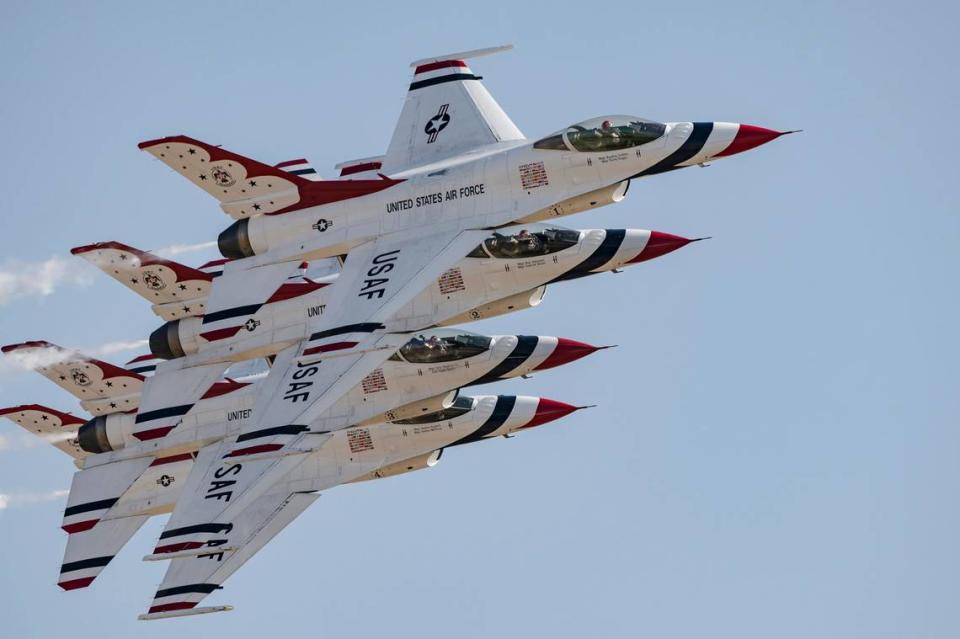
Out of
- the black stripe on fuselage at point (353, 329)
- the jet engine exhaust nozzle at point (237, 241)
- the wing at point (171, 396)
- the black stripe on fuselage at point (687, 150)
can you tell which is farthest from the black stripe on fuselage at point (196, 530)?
the black stripe on fuselage at point (687, 150)

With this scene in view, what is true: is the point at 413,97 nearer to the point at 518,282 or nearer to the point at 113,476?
the point at 518,282

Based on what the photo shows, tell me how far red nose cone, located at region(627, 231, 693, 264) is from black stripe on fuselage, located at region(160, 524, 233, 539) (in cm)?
1298

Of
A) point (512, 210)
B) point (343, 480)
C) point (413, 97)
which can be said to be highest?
point (413, 97)

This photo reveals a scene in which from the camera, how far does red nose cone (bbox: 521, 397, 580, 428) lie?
5647 cm

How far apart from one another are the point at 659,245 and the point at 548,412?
6142 mm

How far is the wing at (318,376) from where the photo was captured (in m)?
51.3

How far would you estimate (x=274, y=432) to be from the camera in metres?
51.5

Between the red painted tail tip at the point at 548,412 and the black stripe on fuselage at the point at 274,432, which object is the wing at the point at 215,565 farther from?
the red painted tail tip at the point at 548,412

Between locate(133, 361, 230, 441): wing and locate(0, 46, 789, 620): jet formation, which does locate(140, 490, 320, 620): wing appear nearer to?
locate(0, 46, 789, 620): jet formation

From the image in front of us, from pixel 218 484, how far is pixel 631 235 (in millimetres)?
12827

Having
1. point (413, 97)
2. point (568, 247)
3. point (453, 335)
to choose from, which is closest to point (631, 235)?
point (568, 247)

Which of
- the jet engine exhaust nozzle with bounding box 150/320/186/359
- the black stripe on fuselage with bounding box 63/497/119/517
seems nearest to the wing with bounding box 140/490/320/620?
the black stripe on fuselage with bounding box 63/497/119/517

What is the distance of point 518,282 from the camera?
53.2 m

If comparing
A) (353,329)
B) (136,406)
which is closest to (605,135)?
(353,329)
